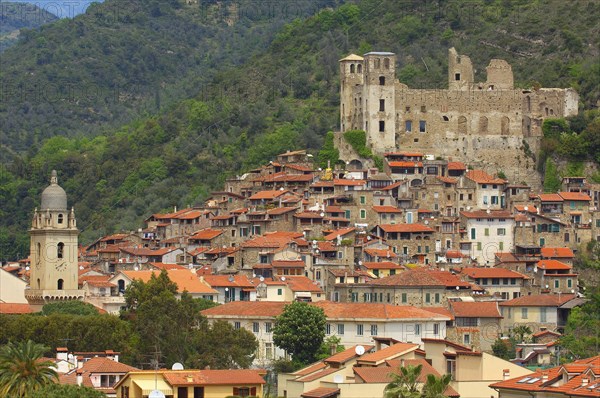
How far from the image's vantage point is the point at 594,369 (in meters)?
50.2

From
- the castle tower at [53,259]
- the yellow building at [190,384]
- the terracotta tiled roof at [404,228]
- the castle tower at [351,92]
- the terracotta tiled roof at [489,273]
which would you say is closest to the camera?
the yellow building at [190,384]

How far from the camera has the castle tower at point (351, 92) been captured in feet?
380

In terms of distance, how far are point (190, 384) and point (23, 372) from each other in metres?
5.43

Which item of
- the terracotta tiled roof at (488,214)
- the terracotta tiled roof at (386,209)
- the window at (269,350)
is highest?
the terracotta tiled roof at (386,209)

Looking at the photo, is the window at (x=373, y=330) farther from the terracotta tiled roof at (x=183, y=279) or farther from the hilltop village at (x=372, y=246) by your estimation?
the terracotta tiled roof at (x=183, y=279)

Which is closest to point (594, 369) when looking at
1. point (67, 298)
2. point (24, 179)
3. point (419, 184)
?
point (67, 298)

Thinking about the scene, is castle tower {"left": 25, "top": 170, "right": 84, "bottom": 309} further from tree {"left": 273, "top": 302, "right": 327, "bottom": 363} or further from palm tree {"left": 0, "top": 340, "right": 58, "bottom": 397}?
palm tree {"left": 0, "top": 340, "right": 58, "bottom": 397}

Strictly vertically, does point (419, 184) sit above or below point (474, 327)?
above

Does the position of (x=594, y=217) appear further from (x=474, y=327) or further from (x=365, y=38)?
(x=365, y=38)

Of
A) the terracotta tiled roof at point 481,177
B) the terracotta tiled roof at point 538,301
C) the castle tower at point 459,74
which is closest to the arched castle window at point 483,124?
the castle tower at point 459,74

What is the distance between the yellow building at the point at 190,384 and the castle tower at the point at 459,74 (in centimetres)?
6284

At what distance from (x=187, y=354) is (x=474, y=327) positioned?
16.7 metres

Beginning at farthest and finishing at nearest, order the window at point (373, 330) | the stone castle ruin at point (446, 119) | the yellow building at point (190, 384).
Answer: the stone castle ruin at point (446, 119) → the window at point (373, 330) → the yellow building at point (190, 384)

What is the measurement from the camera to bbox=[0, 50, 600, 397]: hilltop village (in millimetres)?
88688
